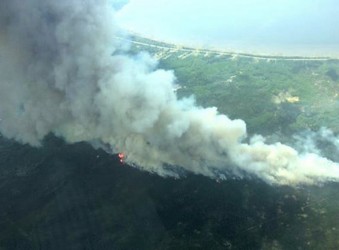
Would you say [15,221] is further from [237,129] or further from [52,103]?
[237,129]

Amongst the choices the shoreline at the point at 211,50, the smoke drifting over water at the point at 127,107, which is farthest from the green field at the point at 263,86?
the smoke drifting over water at the point at 127,107

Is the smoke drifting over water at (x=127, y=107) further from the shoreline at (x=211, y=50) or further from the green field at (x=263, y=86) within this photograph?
the shoreline at (x=211, y=50)

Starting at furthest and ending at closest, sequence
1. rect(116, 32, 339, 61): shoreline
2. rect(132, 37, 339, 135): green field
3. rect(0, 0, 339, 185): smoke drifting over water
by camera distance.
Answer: rect(116, 32, 339, 61): shoreline, rect(132, 37, 339, 135): green field, rect(0, 0, 339, 185): smoke drifting over water

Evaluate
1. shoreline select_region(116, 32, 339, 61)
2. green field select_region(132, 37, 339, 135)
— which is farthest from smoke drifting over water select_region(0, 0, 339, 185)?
shoreline select_region(116, 32, 339, 61)

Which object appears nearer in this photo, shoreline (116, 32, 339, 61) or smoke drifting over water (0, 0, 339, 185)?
smoke drifting over water (0, 0, 339, 185)

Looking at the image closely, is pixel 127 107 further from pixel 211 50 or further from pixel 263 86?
pixel 211 50

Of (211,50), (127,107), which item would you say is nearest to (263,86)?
(211,50)

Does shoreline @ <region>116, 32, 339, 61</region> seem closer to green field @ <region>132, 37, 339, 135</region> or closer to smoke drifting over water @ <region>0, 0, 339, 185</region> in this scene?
green field @ <region>132, 37, 339, 135</region>

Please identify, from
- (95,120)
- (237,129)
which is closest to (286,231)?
(237,129)
